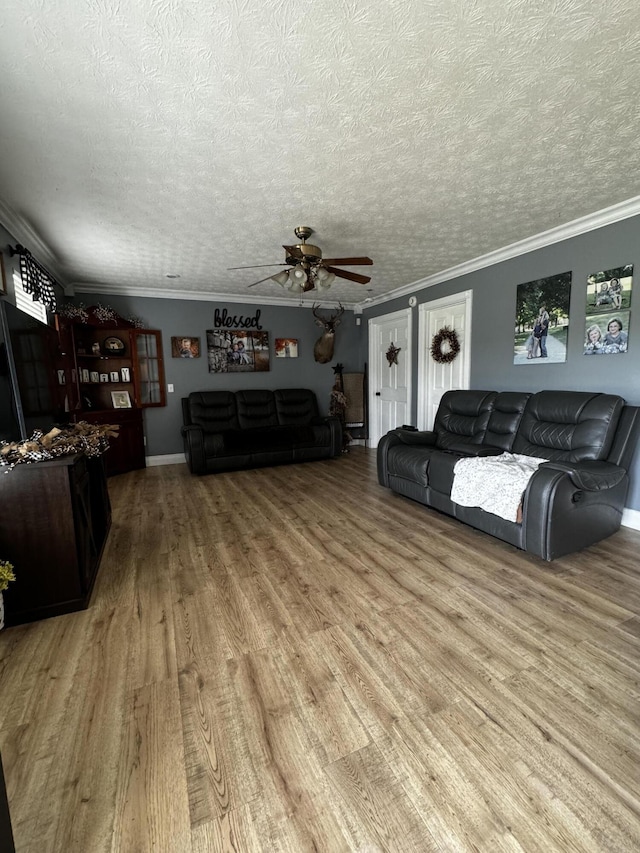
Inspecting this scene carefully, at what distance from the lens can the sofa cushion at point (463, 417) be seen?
148 inches

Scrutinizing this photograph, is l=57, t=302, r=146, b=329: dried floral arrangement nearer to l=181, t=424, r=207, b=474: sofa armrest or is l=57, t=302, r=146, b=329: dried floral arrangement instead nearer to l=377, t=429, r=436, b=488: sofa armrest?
l=181, t=424, r=207, b=474: sofa armrest

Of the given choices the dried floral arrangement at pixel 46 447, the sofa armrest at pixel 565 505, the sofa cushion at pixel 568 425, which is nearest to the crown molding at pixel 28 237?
the dried floral arrangement at pixel 46 447

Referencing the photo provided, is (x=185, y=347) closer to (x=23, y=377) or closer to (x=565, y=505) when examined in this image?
(x=23, y=377)

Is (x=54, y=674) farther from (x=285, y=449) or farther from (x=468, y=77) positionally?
(x=285, y=449)

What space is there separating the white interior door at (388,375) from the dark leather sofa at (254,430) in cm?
105

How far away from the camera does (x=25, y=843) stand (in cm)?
102

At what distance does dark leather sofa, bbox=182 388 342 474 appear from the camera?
487 cm

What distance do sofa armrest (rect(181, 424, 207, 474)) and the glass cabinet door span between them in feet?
3.36

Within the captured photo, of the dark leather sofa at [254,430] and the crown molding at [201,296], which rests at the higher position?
the crown molding at [201,296]

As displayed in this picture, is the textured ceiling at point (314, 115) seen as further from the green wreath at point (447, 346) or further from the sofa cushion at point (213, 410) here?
the sofa cushion at point (213, 410)

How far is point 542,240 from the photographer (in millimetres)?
3502

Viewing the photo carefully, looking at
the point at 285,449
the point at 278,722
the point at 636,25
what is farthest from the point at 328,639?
the point at 285,449

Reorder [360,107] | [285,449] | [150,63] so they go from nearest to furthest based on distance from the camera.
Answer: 1. [150,63]
2. [360,107]
3. [285,449]

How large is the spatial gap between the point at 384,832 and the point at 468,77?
108 inches
